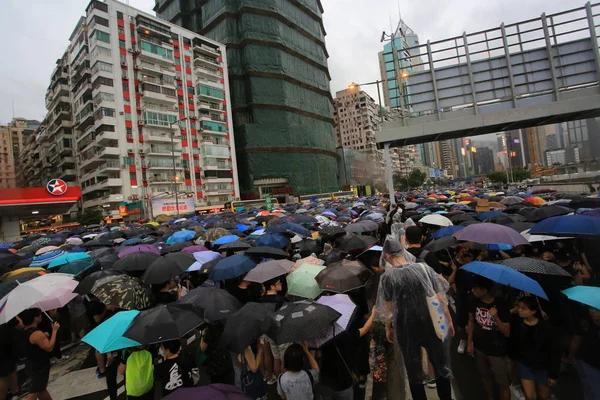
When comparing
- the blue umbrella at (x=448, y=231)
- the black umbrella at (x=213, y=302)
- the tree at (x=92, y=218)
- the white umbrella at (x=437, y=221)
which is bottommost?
the black umbrella at (x=213, y=302)

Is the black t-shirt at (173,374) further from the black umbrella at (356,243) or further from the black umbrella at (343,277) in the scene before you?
the black umbrella at (356,243)

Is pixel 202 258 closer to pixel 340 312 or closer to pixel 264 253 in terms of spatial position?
pixel 264 253

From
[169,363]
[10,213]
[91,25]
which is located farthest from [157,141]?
[169,363]

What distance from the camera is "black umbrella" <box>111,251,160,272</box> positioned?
607cm

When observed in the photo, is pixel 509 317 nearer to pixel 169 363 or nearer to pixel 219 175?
pixel 169 363

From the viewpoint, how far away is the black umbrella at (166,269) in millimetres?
5095

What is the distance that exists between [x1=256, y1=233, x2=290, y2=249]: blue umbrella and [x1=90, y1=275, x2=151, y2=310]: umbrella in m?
3.22

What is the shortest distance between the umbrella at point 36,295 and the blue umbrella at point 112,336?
1138mm

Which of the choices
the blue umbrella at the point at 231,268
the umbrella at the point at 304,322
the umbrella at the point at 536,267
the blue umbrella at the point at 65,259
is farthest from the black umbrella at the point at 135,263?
the umbrella at the point at 536,267

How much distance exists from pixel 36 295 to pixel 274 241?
4.54 metres

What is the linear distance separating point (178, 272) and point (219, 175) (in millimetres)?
47926

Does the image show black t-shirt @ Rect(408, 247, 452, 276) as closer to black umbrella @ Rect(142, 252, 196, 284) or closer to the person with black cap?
the person with black cap

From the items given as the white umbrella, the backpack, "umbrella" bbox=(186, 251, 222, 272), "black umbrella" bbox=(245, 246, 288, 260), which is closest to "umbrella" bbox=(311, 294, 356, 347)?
the backpack

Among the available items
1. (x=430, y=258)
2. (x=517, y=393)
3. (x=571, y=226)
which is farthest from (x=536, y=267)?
(x=571, y=226)
